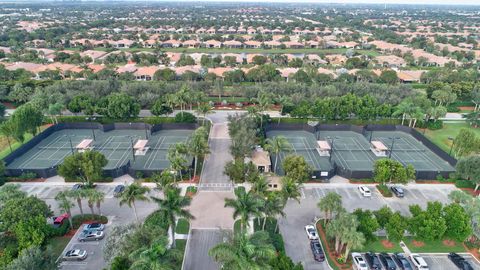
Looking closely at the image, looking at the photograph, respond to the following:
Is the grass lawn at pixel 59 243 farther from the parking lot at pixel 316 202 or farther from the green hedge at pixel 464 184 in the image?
the green hedge at pixel 464 184

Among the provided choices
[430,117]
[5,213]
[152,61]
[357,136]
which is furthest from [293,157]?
[152,61]

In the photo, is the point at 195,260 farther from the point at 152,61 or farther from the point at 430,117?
the point at 152,61

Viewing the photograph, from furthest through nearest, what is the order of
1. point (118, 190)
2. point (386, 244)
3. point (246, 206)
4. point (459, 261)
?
point (118, 190), point (386, 244), point (459, 261), point (246, 206)

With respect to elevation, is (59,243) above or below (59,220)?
below

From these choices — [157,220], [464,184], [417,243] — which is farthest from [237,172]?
[464,184]

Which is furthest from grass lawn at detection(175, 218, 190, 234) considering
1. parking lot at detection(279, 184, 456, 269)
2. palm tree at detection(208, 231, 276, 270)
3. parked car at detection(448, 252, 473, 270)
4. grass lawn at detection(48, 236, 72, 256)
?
parked car at detection(448, 252, 473, 270)

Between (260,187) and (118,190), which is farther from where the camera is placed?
(118,190)

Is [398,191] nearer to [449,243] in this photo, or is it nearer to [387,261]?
[449,243]
